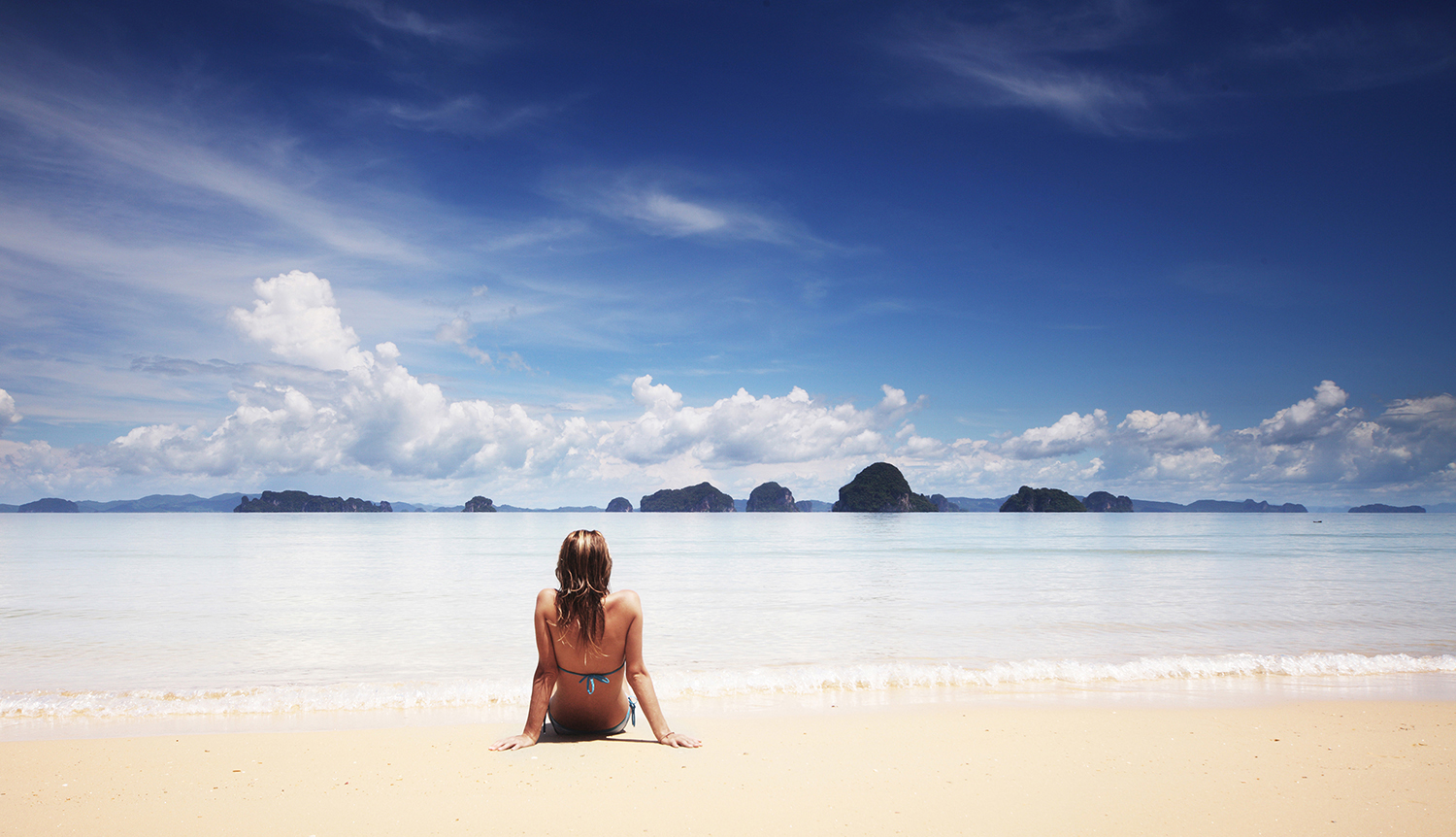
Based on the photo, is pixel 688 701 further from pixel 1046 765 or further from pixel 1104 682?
pixel 1104 682

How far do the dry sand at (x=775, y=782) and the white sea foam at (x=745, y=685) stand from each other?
66.4 inches

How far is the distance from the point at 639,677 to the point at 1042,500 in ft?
664

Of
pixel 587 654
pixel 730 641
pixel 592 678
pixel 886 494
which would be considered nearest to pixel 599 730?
pixel 592 678

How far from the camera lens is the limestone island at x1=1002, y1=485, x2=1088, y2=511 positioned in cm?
18438

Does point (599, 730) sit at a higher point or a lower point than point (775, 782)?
higher

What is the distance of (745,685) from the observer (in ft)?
29.4

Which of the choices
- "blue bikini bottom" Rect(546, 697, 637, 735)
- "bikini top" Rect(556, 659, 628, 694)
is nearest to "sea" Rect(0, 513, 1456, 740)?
"blue bikini bottom" Rect(546, 697, 637, 735)

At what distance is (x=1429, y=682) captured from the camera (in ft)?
29.7

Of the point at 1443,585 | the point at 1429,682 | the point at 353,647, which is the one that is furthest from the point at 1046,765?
the point at 1443,585

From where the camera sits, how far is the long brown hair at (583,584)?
500cm

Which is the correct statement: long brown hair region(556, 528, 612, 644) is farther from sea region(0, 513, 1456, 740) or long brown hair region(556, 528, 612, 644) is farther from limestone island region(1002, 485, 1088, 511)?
limestone island region(1002, 485, 1088, 511)

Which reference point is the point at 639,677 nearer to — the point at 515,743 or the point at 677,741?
the point at 677,741

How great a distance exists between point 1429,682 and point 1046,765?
772 cm

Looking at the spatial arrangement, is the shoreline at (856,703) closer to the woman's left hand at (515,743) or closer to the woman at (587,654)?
the woman's left hand at (515,743)
